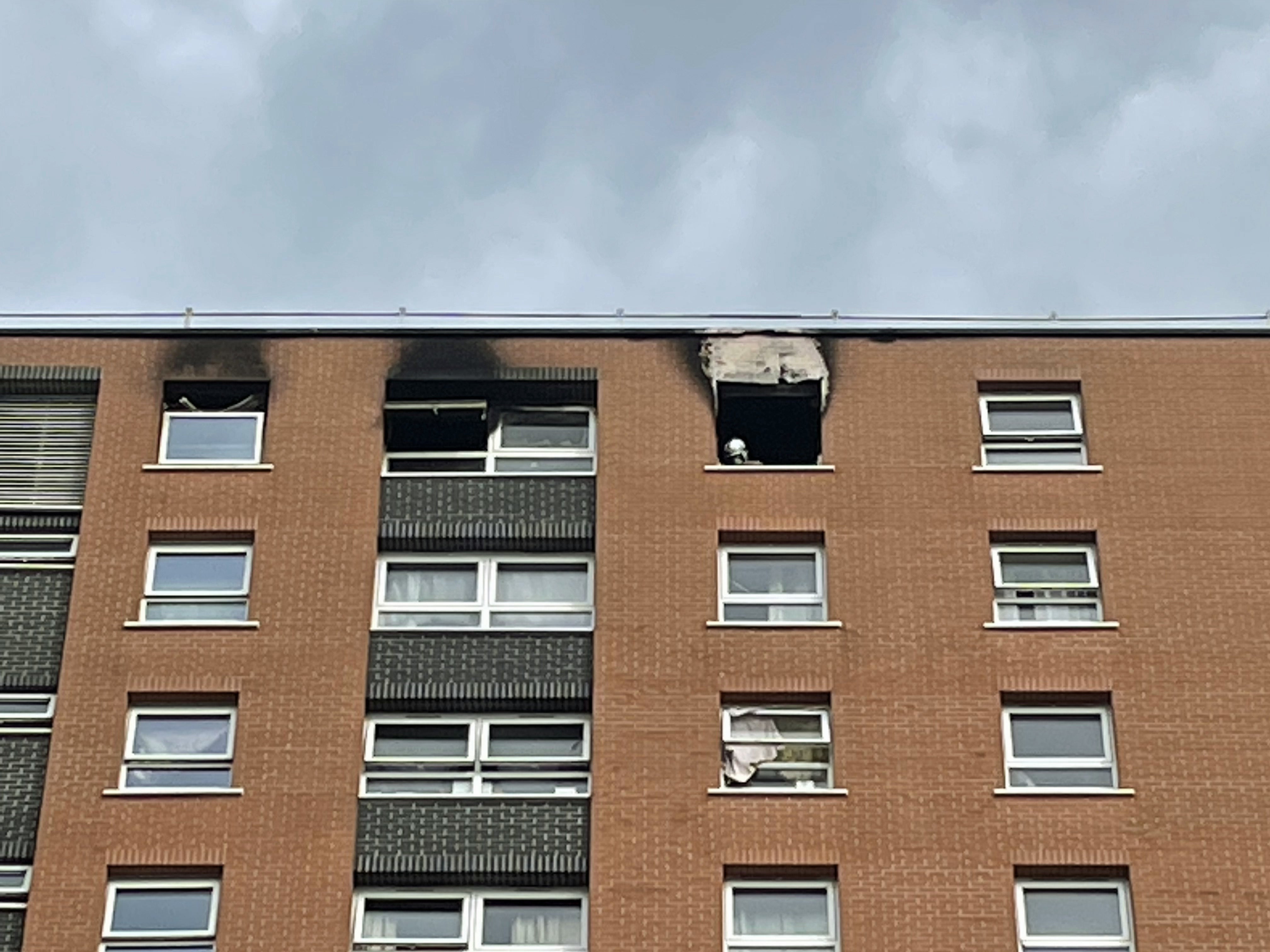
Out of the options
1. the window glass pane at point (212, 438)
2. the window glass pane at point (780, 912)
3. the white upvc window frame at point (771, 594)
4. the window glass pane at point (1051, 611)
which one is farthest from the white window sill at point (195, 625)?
the window glass pane at point (1051, 611)

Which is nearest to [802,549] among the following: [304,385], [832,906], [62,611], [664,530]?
[664,530]

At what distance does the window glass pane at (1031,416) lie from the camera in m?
34.0

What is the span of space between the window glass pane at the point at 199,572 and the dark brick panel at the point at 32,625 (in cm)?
131

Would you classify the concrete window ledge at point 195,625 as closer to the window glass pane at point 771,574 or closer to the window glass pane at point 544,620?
the window glass pane at point 544,620

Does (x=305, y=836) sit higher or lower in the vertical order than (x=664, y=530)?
lower

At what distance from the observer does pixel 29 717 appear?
103ft

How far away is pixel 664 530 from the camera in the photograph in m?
32.7

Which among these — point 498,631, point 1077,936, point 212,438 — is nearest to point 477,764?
point 498,631

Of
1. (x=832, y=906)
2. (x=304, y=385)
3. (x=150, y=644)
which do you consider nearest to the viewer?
(x=832, y=906)

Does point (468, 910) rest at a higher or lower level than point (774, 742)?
lower

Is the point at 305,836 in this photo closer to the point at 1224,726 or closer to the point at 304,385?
the point at 304,385

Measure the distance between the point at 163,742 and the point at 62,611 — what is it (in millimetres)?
2574

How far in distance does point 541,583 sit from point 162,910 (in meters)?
7.00

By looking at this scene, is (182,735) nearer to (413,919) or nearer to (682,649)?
(413,919)
